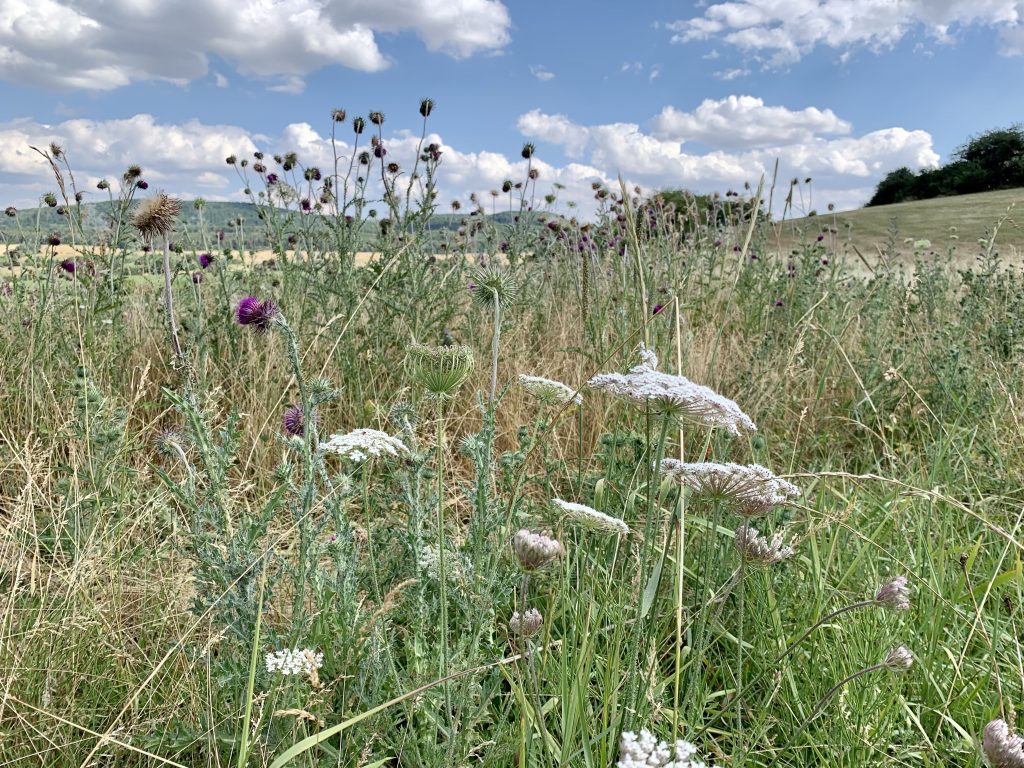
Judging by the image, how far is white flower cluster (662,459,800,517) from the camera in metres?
1.19

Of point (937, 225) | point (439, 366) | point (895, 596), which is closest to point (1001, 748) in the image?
point (895, 596)

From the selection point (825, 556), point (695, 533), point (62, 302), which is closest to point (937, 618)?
point (825, 556)

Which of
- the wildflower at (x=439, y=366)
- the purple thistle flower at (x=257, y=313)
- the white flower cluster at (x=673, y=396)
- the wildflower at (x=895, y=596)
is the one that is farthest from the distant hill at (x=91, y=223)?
the wildflower at (x=895, y=596)

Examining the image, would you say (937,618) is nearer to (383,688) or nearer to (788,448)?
(383,688)

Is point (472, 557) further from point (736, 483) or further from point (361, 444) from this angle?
point (736, 483)

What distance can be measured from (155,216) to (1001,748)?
2549 mm

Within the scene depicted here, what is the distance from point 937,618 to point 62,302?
15.8 ft

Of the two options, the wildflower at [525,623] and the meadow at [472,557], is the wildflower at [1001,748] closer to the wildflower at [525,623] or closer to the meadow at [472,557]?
the meadow at [472,557]

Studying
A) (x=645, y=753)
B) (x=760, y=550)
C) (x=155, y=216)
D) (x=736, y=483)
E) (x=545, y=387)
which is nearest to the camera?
(x=645, y=753)

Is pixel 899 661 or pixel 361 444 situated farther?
pixel 361 444

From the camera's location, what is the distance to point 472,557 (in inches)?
76.0

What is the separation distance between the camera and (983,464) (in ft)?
11.1

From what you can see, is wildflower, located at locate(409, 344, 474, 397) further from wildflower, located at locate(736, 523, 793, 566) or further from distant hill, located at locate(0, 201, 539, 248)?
distant hill, located at locate(0, 201, 539, 248)

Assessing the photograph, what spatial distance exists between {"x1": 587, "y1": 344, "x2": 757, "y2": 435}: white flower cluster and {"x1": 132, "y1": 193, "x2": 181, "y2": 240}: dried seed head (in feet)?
5.72
